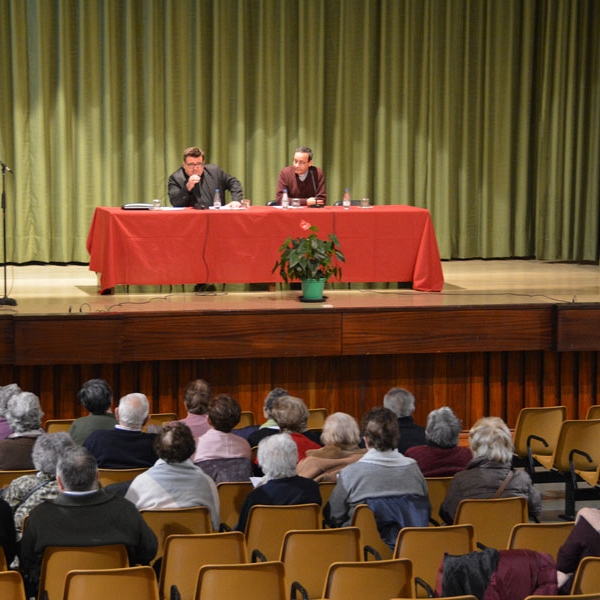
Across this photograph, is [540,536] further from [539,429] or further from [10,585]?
[539,429]

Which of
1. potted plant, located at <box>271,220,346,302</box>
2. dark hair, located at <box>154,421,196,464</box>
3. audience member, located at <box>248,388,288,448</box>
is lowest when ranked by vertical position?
audience member, located at <box>248,388,288,448</box>

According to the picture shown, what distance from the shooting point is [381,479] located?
14.8 ft

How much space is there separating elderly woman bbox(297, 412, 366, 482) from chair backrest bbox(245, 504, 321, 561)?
0.56 m

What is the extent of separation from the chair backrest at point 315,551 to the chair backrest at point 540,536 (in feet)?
1.85

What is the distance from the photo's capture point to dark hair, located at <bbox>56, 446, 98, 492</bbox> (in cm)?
380

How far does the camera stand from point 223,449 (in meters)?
5.05

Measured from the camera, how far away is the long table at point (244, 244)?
27.5 feet

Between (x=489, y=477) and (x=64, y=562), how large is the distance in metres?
1.79

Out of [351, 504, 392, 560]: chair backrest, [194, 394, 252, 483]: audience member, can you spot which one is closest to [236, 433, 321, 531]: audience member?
[351, 504, 392, 560]: chair backrest

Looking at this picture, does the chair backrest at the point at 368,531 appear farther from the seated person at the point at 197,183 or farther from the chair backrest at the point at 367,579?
the seated person at the point at 197,183

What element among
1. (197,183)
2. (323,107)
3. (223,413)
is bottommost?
(223,413)

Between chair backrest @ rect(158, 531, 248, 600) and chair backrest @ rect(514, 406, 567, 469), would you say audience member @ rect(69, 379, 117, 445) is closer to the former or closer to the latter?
chair backrest @ rect(158, 531, 248, 600)

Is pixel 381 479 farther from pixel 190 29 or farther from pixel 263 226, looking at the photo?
pixel 190 29

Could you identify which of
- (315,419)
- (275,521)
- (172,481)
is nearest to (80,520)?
(172,481)
